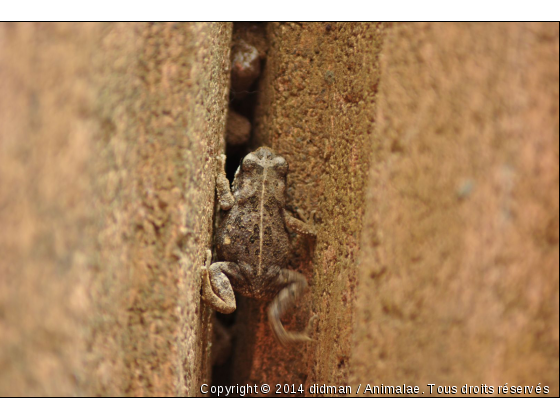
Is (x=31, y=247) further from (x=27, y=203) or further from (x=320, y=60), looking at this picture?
(x=320, y=60)

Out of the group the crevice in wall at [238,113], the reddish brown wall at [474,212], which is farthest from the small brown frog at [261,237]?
the reddish brown wall at [474,212]

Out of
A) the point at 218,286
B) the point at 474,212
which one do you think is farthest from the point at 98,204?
the point at 474,212

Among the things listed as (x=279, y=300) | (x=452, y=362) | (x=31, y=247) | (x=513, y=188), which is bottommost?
(x=279, y=300)

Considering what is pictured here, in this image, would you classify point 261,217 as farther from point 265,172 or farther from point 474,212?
point 474,212

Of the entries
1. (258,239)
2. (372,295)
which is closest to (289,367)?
(258,239)

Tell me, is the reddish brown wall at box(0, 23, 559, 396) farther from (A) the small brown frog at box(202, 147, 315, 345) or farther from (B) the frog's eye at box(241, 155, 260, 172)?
(B) the frog's eye at box(241, 155, 260, 172)
